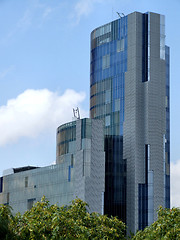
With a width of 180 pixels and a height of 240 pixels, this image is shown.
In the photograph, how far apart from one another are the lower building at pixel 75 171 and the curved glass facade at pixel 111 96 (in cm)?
739

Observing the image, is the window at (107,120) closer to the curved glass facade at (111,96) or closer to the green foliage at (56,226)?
Answer: the curved glass facade at (111,96)

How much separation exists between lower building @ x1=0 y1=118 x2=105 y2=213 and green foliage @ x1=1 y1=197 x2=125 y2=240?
52143 millimetres

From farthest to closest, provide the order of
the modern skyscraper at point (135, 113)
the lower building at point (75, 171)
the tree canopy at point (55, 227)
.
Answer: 1. the modern skyscraper at point (135, 113)
2. the lower building at point (75, 171)
3. the tree canopy at point (55, 227)

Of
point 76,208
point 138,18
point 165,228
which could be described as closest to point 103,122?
point 138,18

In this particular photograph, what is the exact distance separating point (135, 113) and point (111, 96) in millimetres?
9616

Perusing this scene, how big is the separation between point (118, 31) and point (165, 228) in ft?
299

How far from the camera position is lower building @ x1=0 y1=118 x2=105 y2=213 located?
13388cm

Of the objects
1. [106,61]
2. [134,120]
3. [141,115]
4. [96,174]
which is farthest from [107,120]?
[96,174]

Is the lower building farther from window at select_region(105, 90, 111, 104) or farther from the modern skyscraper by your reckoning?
window at select_region(105, 90, 111, 104)

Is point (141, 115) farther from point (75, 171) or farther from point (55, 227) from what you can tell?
point (55, 227)

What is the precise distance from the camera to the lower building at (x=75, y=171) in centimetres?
13388

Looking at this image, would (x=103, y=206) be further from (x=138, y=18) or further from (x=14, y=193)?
(x=138, y=18)

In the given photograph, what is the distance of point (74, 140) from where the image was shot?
5448 inches

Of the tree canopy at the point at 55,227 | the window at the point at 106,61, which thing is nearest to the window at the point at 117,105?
the window at the point at 106,61
